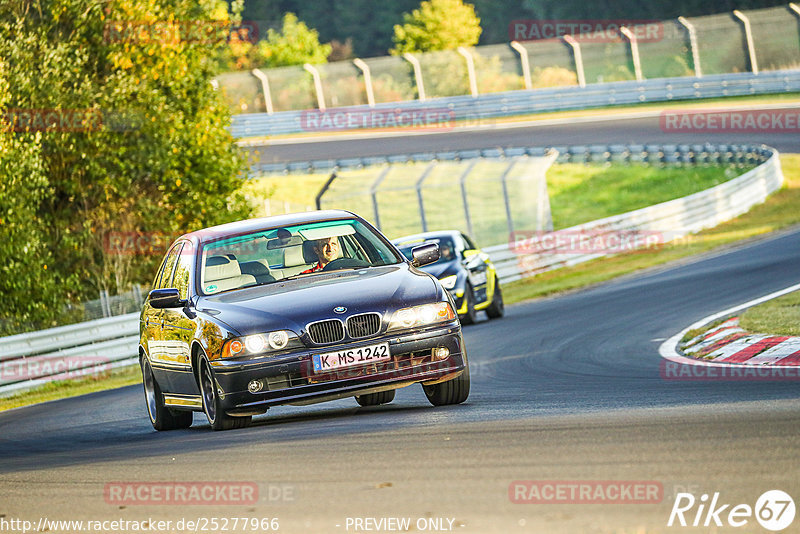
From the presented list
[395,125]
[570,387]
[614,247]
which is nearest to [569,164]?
[395,125]

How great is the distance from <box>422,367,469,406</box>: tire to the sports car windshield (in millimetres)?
1064

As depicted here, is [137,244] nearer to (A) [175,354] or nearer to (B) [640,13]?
(A) [175,354]

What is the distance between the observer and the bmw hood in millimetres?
8406

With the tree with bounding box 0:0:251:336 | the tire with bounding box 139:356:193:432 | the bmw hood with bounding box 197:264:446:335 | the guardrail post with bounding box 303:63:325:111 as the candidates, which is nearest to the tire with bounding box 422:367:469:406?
the bmw hood with bounding box 197:264:446:335

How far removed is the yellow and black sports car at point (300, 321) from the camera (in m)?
8.39

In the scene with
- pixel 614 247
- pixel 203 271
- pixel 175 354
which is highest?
pixel 203 271

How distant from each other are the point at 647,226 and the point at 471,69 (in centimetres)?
2423

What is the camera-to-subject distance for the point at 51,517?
629cm

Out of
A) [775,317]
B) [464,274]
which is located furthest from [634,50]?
[775,317]

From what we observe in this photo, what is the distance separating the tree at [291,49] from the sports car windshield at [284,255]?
2527 inches

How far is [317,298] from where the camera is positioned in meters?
8.58

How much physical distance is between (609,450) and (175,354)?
14.7 ft

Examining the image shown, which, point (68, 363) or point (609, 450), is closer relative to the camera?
point (609, 450)

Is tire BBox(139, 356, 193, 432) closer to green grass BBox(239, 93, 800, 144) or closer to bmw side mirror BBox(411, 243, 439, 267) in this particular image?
bmw side mirror BBox(411, 243, 439, 267)
